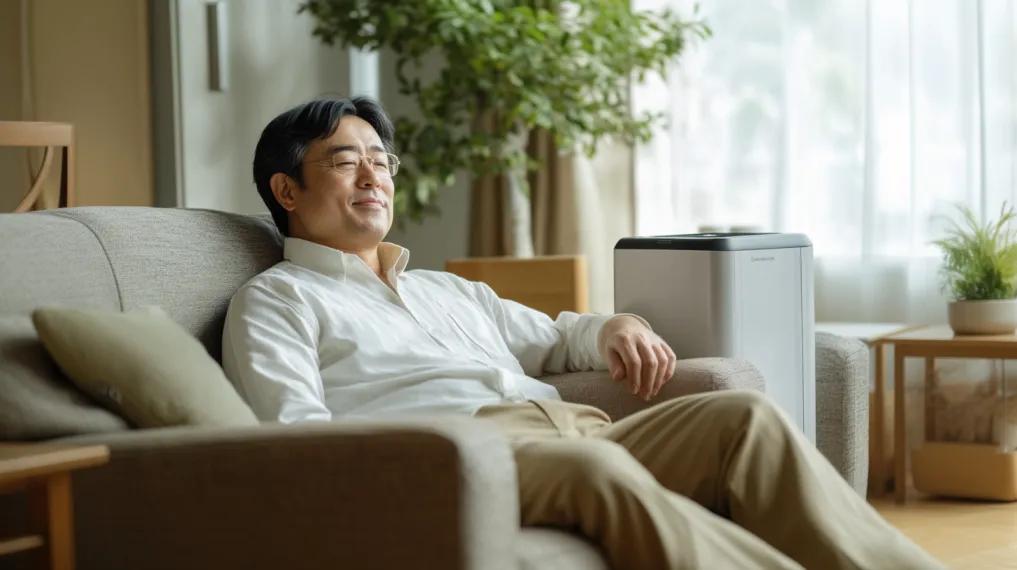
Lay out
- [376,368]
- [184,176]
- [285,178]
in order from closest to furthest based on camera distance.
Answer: [376,368] → [285,178] → [184,176]

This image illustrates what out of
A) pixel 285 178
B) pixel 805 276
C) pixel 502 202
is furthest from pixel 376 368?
pixel 502 202

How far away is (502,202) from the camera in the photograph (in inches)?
171

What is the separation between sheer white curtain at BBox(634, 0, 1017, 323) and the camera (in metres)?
3.86

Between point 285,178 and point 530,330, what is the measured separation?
1.72 feet

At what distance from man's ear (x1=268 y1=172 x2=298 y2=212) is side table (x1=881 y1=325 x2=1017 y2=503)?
1831 millimetres

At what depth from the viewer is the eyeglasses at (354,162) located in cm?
230

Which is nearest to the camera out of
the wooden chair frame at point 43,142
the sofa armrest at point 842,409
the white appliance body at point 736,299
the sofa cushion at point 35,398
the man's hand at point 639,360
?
the sofa cushion at point 35,398

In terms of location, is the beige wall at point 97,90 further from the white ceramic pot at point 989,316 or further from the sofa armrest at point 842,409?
the white ceramic pot at point 989,316

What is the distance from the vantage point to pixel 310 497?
151cm

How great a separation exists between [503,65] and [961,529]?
5.40 ft

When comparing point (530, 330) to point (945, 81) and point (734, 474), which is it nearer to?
point (734, 474)

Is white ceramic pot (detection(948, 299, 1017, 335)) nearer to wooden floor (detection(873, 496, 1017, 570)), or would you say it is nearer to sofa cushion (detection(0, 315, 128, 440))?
wooden floor (detection(873, 496, 1017, 570))

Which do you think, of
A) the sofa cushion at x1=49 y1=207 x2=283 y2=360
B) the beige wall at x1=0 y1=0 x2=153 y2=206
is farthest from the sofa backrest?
the beige wall at x1=0 y1=0 x2=153 y2=206

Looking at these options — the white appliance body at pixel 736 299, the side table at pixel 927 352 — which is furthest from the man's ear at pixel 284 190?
the side table at pixel 927 352
